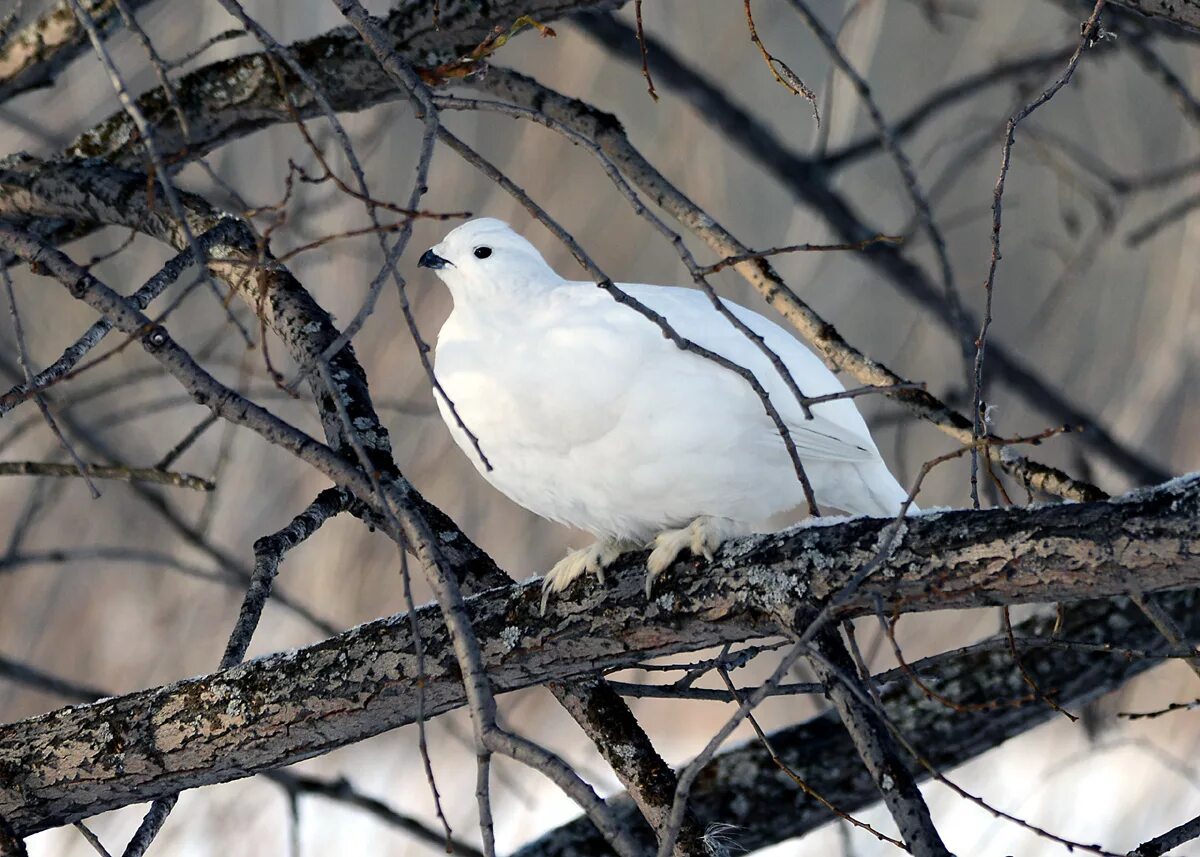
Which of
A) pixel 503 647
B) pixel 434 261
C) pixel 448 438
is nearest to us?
pixel 503 647

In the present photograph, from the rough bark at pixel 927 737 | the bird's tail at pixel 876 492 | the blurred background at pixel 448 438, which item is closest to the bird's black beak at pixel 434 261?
the bird's tail at pixel 876 492

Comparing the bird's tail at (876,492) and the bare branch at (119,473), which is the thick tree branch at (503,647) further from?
the bird's tail at (876,492)

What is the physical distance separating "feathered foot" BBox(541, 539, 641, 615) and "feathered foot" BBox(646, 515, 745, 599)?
0.09 meters

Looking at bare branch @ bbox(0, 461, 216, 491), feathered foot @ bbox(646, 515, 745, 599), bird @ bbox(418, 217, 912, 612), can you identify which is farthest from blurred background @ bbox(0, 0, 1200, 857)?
feathered foot @ bbox(646, 515, 745, 599)

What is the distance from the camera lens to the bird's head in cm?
226

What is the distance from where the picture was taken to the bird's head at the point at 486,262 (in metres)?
2.26

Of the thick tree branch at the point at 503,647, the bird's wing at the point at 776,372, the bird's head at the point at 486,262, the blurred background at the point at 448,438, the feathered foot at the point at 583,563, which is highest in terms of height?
the blurred background at the point at 448,438

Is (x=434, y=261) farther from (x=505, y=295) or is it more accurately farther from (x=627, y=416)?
(x=627, y=416)

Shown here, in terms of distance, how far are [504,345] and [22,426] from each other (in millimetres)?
1351

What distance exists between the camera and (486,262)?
2.29 m

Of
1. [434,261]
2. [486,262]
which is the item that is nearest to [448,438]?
[434,261]

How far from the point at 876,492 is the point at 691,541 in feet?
1.82

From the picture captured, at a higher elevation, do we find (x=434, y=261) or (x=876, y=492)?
(x=434, y=261)

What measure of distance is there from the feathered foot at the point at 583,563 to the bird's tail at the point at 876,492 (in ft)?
1.40
